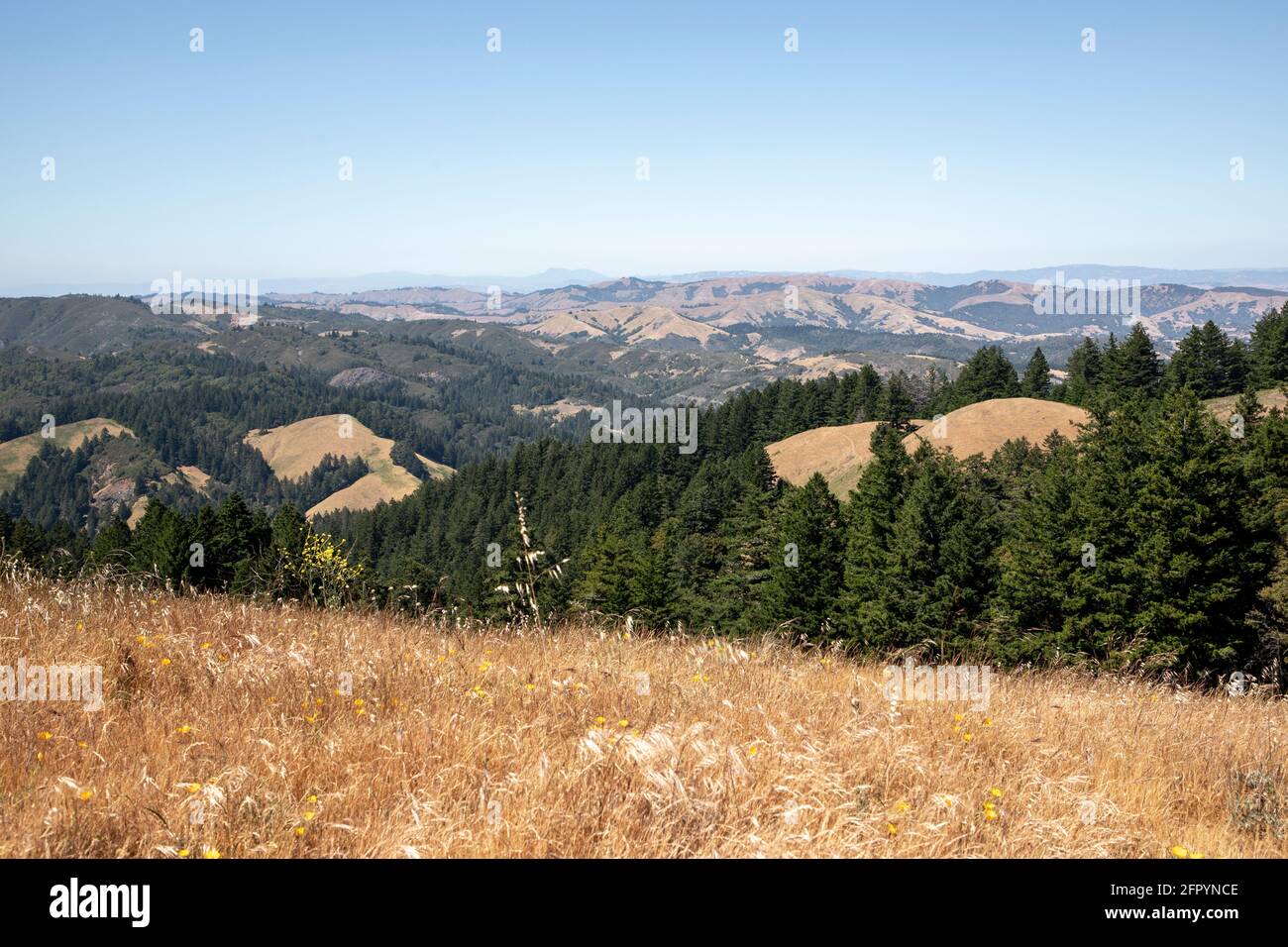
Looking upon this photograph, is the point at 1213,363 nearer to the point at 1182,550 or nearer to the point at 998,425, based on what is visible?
the point at 998,425

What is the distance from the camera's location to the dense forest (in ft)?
54.3

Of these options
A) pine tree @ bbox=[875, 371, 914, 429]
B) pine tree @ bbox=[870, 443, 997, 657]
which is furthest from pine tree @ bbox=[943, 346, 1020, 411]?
pine tree @ bbox=[870, 443, 997, 657]

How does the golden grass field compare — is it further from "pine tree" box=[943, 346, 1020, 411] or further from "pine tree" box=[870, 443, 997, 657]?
"pine tree" box=[943, 346, 1020, 411]

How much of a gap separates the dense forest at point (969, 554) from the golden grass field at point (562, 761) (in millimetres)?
2213

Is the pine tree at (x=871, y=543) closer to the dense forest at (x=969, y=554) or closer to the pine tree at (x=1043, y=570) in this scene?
the dense forest at (x=969, y=554)

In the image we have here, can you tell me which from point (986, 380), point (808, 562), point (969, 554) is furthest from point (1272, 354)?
point (808, 562)

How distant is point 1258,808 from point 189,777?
6.59 meters

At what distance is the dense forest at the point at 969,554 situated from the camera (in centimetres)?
1656

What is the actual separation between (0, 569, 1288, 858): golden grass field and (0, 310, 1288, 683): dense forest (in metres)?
2.21
